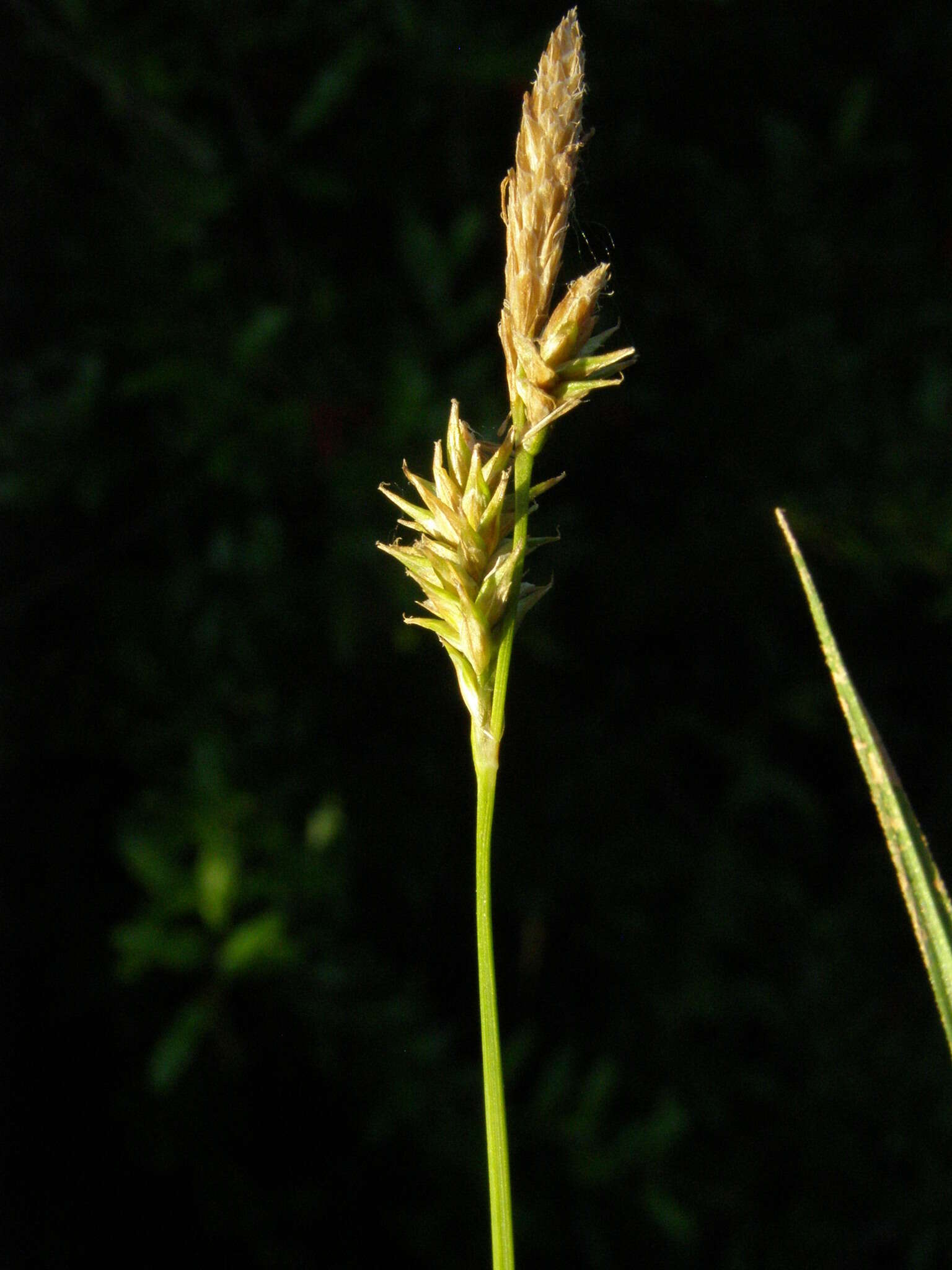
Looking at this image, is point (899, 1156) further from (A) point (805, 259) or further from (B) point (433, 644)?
(A) point (805, 259)

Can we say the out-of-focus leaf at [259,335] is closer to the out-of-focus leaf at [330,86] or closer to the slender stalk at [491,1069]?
the out-of-focus leaf at [330,86]

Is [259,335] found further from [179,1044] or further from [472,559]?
[472,559]

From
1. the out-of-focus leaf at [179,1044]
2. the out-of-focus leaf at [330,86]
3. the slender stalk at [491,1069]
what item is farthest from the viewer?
the out-of-focus leaf at [330,86]

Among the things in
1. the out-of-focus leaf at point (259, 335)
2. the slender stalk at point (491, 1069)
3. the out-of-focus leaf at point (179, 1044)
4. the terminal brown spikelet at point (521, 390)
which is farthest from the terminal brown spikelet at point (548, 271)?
the out-of-focus leaf at point (179, 1044)

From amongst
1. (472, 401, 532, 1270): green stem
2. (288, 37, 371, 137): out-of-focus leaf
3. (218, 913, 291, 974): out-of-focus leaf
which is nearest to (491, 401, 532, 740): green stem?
(472, 401, 532, 1270): green stem

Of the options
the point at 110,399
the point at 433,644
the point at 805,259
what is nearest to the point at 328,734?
the point at 433,644

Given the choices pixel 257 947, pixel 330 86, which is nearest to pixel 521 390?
pixel 257 947
